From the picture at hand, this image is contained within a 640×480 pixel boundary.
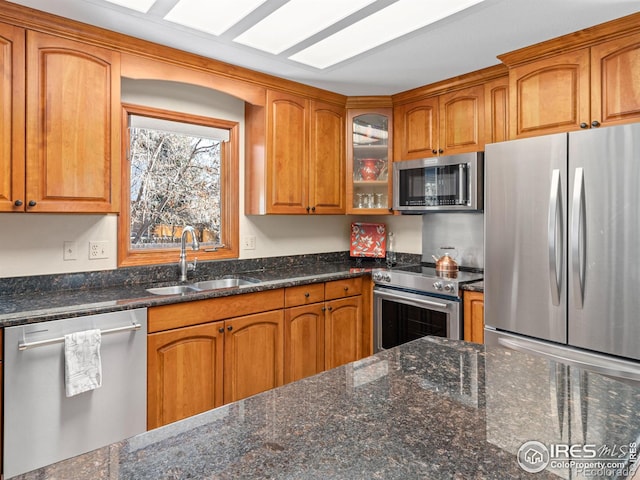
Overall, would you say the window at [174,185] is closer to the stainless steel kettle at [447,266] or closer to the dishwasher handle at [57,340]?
the dishwasher handle at [57,340]

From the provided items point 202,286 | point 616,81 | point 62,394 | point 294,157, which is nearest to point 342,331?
point 202,286

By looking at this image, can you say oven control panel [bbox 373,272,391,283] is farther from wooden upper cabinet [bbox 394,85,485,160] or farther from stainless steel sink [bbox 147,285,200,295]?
stainless steel sink [bbox 147,285,200,295]

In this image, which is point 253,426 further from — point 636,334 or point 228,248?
point 228,248

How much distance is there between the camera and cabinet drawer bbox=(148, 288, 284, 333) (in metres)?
2.19

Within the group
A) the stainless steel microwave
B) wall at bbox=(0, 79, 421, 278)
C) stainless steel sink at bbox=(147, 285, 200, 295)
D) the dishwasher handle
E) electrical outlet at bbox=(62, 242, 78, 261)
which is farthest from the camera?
the stainless steel microwave

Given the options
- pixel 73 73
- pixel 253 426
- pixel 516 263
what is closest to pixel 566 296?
pixel 516 263

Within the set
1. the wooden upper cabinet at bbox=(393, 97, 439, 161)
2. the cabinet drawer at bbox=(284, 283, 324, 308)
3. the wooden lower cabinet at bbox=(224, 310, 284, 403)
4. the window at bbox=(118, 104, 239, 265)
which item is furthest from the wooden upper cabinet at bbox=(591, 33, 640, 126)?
the window at bbox=(118, 104, 239, 265)

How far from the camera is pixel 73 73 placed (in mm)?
2162

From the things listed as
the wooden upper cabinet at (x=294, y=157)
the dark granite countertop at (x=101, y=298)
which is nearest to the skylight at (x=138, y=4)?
the wooden upper cabinet at (x=294, y=157)

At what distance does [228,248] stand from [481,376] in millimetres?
2395

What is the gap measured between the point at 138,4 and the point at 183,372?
188 cm

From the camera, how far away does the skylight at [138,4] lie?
199 centimetres

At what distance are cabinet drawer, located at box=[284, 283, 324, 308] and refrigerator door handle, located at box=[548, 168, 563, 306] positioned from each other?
1.44 m

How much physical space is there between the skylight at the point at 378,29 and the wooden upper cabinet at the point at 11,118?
1468mm
